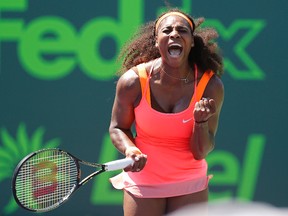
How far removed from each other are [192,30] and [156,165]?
0.64 metres

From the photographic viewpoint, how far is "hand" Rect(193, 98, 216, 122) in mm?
2709

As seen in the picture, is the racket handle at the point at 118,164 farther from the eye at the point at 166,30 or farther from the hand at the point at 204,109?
the eye at the point at 166,30

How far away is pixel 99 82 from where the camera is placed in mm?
4684

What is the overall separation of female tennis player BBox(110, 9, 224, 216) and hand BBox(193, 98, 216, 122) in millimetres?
92

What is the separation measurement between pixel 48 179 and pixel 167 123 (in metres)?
0.58

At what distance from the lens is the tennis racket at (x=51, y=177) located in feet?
8.83

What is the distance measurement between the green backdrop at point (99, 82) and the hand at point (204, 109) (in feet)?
6.50

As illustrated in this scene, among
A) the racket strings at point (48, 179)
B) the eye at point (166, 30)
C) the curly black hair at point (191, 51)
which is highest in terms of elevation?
the eye at point (166, 30)

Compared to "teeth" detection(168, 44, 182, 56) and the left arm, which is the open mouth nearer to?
"teeth" detection(168, 44, 182, 56)

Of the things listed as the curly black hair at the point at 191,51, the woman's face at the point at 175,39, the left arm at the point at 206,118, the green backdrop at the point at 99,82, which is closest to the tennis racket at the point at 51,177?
the left arm at the point at 206,118

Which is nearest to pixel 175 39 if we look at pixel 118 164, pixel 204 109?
pixel 204 109

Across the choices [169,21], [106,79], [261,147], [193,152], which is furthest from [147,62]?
[261,147]

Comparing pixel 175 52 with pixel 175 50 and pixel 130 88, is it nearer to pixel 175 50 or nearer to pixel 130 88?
pixel 175 50

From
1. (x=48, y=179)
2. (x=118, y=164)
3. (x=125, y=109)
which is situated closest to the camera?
(x=118, y=164)
